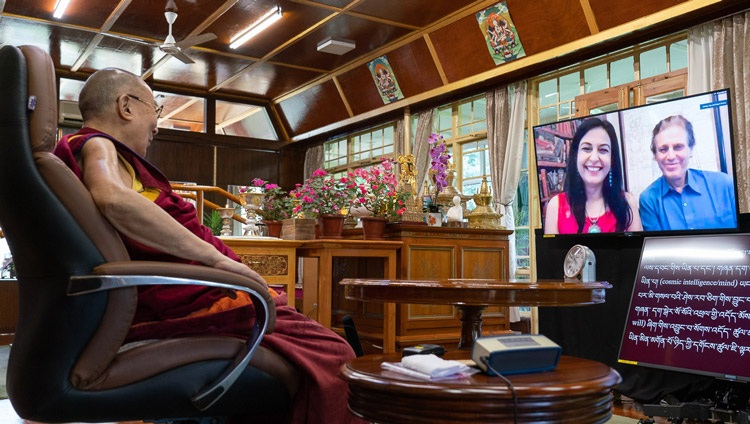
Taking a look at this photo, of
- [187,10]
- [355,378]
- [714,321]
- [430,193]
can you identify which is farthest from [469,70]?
[355,378]

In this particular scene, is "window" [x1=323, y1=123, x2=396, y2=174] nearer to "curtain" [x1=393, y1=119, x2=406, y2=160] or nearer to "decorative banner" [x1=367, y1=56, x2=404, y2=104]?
"curtain" [x1=393, y1=119, x2=406, y2=160]

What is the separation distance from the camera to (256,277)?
137 centimetres

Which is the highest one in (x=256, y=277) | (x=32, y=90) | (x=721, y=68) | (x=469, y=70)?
(x=469, y=70)

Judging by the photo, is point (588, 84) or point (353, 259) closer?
point (353, 259)

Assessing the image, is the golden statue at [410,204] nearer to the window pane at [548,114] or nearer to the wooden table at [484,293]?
the window pane at [548,114]

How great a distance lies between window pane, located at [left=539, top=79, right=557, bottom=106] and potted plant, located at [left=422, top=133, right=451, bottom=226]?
6.79 feet

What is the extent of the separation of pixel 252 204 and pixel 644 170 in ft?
8.38

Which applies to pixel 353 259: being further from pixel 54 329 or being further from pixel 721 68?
pixel 54 329

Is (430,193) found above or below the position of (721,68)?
below

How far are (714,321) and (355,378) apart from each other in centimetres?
297

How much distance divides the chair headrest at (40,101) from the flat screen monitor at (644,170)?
11.8 feet

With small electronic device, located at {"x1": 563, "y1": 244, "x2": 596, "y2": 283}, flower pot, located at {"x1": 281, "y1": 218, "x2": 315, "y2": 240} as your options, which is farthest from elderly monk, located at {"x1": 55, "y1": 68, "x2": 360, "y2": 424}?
flower pot, located at {"x1": 281, "y1": 218, "x2": 315, "y2": 240}

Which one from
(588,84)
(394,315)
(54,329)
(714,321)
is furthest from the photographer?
(588,84)

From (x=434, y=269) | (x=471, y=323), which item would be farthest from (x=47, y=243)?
(x=434, y=269)
